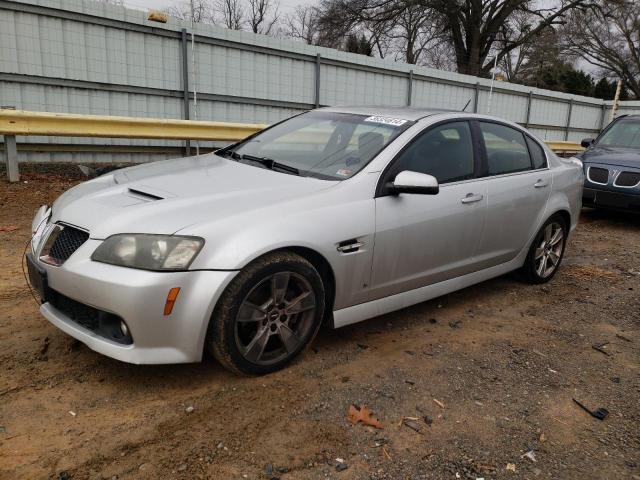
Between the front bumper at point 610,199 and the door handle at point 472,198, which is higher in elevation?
the door handle at point 472,198

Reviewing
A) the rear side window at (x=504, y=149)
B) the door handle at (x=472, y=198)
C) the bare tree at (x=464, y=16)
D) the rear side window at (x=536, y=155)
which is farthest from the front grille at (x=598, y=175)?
the bare tree at (x=464, y=16)

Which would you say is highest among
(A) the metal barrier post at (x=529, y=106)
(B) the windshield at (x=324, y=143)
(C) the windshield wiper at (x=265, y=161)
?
(A) the metal barrier post at (x=529, y=106)

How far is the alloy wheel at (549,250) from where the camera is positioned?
4996 mm

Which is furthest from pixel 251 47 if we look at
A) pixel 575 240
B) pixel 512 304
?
pixel 512 304

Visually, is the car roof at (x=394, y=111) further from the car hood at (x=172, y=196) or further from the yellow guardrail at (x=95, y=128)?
the yellow guardrail at (x=95, y=128)

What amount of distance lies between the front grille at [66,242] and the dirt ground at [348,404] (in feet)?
2.14

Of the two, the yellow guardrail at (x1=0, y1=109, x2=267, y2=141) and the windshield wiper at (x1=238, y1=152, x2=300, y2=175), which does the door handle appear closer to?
the windshield wiper at (x1=238, y1=152, x2=300, y2=175)

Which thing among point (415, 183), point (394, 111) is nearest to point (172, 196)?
point (415, 183)

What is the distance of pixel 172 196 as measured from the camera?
304 centimetres

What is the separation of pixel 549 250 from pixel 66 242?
13.6 ft

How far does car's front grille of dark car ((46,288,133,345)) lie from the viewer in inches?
108

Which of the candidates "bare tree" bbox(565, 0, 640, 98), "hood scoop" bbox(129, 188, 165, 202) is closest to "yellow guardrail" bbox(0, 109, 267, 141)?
"hood scoop" bbox(129, 188, 165, 202)

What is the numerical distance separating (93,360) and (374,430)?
5.45 feet

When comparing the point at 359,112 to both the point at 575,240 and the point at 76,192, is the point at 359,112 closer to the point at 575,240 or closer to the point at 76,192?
the point at 76,192
